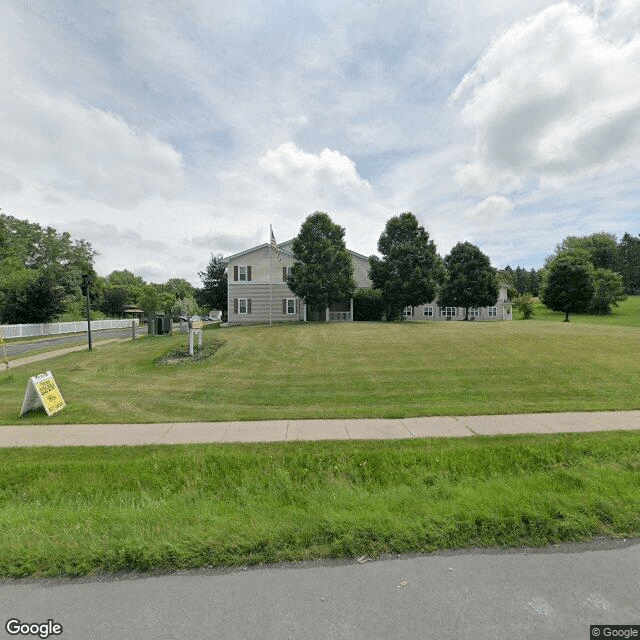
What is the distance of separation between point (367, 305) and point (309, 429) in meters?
26.6

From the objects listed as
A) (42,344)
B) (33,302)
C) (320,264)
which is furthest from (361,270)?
(33,302)

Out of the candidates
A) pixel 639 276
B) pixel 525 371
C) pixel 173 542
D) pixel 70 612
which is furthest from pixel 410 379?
pixel 639 276

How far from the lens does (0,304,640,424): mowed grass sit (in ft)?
24.2

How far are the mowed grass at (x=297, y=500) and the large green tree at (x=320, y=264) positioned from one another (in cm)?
2345

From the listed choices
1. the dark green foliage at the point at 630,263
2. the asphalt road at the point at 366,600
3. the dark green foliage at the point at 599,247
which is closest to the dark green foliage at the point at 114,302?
the asphalt road at the point at 366,600

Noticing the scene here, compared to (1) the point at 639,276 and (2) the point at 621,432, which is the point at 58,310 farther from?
(1) the point at 639,276

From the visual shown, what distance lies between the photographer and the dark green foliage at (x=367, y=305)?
31844 mm

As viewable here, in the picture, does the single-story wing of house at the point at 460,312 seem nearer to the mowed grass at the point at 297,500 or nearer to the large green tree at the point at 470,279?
the large green tree at the point at 470,279

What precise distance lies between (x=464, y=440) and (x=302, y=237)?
82.2 ft

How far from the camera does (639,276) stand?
7512cm

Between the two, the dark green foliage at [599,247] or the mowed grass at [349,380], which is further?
the dark green foliage at [599,247]

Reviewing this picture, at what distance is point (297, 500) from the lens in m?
3.64

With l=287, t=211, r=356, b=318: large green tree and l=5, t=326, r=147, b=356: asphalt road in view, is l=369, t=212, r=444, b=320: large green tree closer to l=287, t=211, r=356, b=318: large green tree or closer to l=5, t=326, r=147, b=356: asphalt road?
l=287, t=211, r=356, b=318: large green tree

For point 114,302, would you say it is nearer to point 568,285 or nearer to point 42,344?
point 42,344
